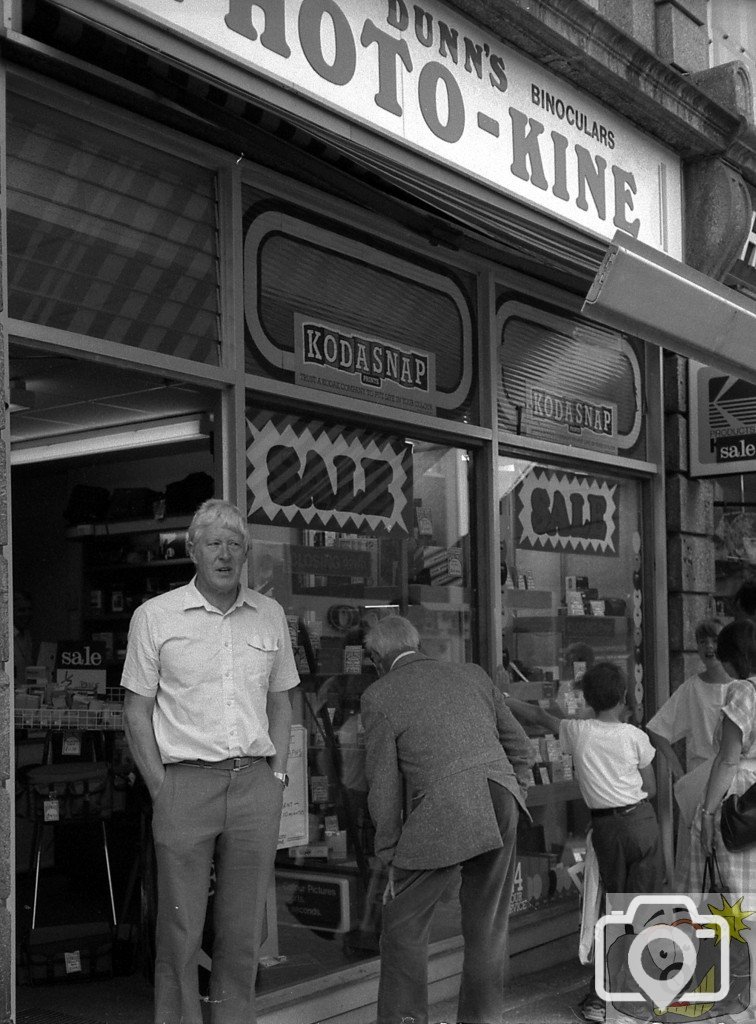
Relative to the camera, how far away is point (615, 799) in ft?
18.8

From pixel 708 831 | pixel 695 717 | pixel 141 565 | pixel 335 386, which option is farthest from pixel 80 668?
pixel 708 831

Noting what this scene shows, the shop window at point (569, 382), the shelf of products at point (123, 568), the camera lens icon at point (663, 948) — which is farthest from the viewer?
the shelf of products at point (123, 568)

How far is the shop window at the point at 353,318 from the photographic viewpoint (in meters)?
5.70

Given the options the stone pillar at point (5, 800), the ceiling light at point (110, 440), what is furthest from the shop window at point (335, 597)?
the stone pillar at point (5, 800)

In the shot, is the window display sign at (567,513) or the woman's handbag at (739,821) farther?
the window display sign at (567,513)

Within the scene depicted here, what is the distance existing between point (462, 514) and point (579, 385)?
4.83ft

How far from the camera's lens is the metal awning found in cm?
498

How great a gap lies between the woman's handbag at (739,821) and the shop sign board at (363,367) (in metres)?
2.49

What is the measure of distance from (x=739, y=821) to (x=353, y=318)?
293cm

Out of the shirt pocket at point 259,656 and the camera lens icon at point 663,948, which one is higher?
the shirt pocket at point 259,656

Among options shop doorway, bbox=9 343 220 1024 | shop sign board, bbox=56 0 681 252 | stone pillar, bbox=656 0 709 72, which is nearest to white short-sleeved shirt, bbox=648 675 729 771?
shop sign board, bbox=56 0 681 252

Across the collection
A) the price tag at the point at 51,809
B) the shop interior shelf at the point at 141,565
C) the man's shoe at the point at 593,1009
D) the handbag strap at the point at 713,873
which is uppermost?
the shop interior shelf at the point at 141,565

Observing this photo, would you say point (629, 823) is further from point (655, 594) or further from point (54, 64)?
point (54, 64)

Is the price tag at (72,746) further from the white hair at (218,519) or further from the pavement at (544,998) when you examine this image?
the white hair at (218,519)
